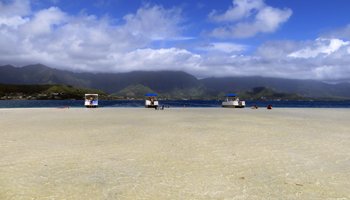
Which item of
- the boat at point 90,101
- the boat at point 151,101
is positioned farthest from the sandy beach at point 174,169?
the boat at point 90,101

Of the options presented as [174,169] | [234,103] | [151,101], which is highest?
[151,101]

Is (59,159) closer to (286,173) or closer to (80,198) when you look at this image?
(80,198)

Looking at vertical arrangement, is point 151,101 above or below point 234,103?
above

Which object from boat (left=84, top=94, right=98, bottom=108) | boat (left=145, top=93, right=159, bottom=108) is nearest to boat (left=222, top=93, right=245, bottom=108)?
boat (left=145, top=93, right=159, bottom=108)

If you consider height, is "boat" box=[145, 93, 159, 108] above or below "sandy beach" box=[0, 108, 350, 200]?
above

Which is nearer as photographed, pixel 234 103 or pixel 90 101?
pixel 90 101

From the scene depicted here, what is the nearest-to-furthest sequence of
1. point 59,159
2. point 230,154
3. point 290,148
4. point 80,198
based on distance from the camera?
1. point 80,198
2. point 59,159
3. point 230,154
4. point 290,148

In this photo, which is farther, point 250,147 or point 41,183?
point 250,147

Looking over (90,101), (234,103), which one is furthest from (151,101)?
(234,103)

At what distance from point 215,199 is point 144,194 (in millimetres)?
2082

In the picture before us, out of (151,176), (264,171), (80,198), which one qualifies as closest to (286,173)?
(264,171)

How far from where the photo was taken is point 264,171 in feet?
40.1

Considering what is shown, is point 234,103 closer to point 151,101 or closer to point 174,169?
point 151,101

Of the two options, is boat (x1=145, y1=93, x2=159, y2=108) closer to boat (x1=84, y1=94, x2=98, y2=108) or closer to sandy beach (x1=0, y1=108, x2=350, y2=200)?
boat (x1=84, y1=94, x2=98, y2=108)
